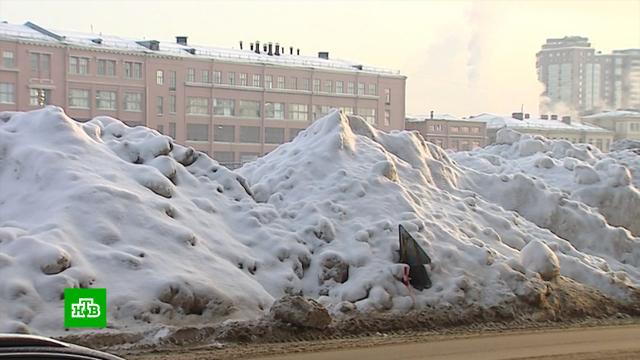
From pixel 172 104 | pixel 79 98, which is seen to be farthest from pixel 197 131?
pixel 79 98

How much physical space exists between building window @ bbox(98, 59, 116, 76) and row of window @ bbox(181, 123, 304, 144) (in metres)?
6.57

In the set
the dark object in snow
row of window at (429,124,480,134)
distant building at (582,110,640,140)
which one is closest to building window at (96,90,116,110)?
row of window at (429,124,480,134)

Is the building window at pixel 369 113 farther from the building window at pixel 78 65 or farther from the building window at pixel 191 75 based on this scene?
the building window at pixel 78 65

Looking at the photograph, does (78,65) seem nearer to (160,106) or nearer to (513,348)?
(160,106)

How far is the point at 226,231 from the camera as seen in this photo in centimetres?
1495

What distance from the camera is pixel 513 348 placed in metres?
11.9

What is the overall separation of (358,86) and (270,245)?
254 ft

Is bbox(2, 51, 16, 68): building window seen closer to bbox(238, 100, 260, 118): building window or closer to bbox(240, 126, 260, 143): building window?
bbox(238, 100, 260, 118): building window

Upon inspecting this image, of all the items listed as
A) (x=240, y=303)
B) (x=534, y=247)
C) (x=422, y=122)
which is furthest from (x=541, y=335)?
(x=422, y=122)

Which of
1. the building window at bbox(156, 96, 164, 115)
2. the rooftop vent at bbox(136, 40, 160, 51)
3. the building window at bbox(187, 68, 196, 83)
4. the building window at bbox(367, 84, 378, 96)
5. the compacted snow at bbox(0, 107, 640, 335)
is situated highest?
the rooftop vent at bbox(136, 40, 160, 51)

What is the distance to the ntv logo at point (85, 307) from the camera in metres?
11.2

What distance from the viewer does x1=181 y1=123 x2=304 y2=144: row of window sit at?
80562 mm

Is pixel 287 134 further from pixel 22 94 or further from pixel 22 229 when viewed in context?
pixel 22 229

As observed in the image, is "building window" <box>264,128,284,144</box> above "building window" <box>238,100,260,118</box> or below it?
below
